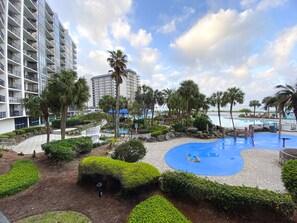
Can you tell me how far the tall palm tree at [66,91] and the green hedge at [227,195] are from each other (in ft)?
39.4

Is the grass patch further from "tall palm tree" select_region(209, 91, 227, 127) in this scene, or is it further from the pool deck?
"tall palm tree" select_region(209, 91, 227, 127)

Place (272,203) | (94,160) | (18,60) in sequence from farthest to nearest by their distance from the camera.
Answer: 1. (18,60)
2. (94,160)
3. (272,203)

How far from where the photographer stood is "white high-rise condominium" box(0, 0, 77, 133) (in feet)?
70.6

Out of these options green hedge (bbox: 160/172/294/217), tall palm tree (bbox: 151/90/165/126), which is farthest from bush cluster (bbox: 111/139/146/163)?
tall palm tree (bbox: 151/90/165/126)

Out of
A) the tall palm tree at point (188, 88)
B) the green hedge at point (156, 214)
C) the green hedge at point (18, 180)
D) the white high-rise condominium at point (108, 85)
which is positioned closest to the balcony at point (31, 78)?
the green hedge at point (18, 180)

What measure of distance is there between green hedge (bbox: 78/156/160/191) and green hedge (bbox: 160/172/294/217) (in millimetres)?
614

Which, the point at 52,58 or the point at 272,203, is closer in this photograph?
the point at 272,203

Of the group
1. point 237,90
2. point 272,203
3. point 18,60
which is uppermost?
point 18,60

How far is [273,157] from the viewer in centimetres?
1179

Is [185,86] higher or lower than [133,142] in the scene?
higher

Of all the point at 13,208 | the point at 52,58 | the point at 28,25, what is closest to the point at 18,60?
the point at 28,25

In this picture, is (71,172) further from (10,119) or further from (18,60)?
(18,60)

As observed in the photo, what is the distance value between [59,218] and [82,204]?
32.0 inches

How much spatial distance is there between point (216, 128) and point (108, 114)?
2220cm
